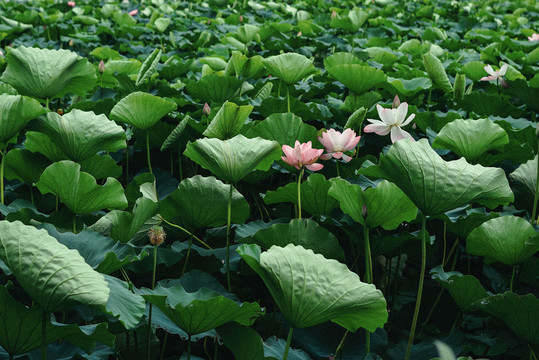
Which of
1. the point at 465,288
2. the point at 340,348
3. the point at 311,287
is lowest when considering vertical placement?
the point at 340,348

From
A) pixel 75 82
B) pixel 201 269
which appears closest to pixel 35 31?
pixel 75 82

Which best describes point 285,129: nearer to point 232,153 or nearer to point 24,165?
point 232,153

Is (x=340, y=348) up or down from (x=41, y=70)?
down

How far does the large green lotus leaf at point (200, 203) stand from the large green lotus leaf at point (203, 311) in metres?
0.29

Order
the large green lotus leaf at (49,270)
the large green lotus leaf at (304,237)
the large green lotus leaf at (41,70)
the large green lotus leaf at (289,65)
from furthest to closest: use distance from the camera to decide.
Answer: the large green lotus leaf at (289,65) → the large green lotus leaf at (41,70) → the large green lotus leaf at (304,237) → the large green lotus leaf at (49,270)

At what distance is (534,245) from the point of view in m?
1.07

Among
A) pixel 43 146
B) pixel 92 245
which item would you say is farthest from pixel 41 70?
pixel 92 245

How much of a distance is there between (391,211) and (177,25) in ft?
10.9

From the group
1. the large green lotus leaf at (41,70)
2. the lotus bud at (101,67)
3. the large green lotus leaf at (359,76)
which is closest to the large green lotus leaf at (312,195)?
the large green lotus leaf at (359,76)

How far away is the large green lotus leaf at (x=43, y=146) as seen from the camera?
143 cm

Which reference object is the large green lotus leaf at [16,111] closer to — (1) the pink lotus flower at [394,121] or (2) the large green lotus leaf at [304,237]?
(2) the large green lotus leaf at [304,237]

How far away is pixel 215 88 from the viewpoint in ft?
6.12

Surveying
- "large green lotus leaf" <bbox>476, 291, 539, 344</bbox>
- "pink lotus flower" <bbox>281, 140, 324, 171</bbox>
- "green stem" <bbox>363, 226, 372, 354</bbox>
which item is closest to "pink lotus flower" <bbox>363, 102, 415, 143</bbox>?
"pink lotus flower" <bbox>281, 140, 324, 171</bbox>

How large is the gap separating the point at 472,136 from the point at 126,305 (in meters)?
0.91
